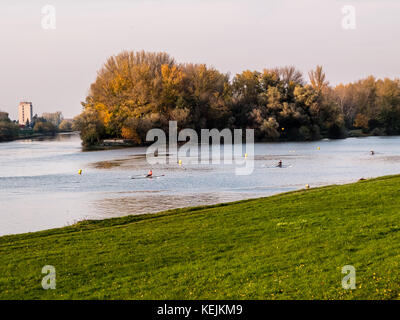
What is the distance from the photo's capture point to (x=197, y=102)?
93.9 metres

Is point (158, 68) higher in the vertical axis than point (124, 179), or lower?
higher

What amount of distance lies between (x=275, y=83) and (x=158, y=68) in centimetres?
2594

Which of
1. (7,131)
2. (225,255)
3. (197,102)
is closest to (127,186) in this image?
(225,255)

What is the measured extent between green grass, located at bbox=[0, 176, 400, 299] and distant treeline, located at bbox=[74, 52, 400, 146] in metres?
70.2

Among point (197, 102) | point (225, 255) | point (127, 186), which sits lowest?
point (127, 186)

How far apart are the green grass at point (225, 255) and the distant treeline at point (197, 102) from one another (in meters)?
70.2

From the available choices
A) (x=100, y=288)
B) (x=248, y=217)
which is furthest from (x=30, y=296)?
(x=248, y=217)

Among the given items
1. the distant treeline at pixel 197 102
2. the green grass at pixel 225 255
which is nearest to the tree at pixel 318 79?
the distant treeline at pixel 197 102

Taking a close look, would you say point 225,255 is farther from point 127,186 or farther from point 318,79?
point 318,79

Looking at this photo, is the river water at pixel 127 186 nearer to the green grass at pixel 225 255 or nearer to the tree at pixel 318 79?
the green grass at pixel 225 255

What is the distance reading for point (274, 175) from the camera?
36812 mm

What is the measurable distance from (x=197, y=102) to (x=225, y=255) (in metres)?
83.3

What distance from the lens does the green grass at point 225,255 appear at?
916 cm
